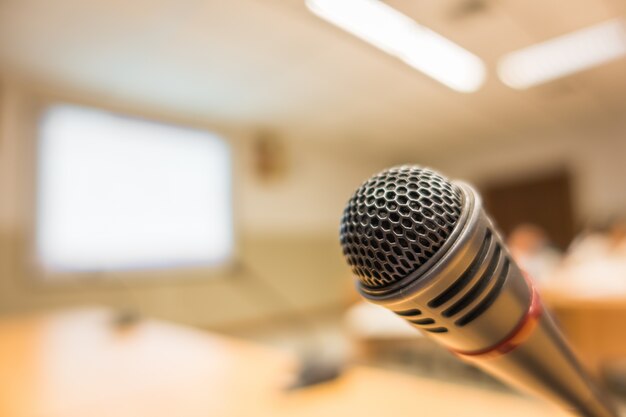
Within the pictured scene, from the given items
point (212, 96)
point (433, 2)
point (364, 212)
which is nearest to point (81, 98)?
point (212, 96)

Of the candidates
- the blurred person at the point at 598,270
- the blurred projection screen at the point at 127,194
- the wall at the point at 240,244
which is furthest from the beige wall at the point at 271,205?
the blurred person at the point at 598,270

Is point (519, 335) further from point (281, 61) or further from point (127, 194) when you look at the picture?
point (127, 194)

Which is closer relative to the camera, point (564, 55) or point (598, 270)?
point (598, 270)

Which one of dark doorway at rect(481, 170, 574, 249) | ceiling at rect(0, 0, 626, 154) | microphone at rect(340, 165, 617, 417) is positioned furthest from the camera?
dark doorway at rect(481, 170, 574, 249)

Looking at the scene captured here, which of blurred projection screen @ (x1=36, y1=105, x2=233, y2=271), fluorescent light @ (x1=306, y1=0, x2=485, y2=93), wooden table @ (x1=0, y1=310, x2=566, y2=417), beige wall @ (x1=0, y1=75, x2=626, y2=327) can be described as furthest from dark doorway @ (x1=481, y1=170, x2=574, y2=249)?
wooden table @ (x1=0, y1=310, x2=566, y2=417)

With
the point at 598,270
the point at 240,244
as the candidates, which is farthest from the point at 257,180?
the point at 598,270

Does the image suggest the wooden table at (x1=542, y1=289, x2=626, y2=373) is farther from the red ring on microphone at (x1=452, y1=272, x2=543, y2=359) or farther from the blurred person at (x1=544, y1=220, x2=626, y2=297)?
the red ring on microphone at (x1=452, y1=272, x2=543, y2=359)

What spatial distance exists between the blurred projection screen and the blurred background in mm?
19

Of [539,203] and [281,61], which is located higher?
[281,61]

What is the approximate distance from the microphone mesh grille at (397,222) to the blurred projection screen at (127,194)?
3972 mm

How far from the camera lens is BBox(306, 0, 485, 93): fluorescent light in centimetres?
265

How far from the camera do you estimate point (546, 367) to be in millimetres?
267

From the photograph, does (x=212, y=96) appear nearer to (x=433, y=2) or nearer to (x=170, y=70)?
(x=170, y=70)

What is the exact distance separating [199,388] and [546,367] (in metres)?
0.64
